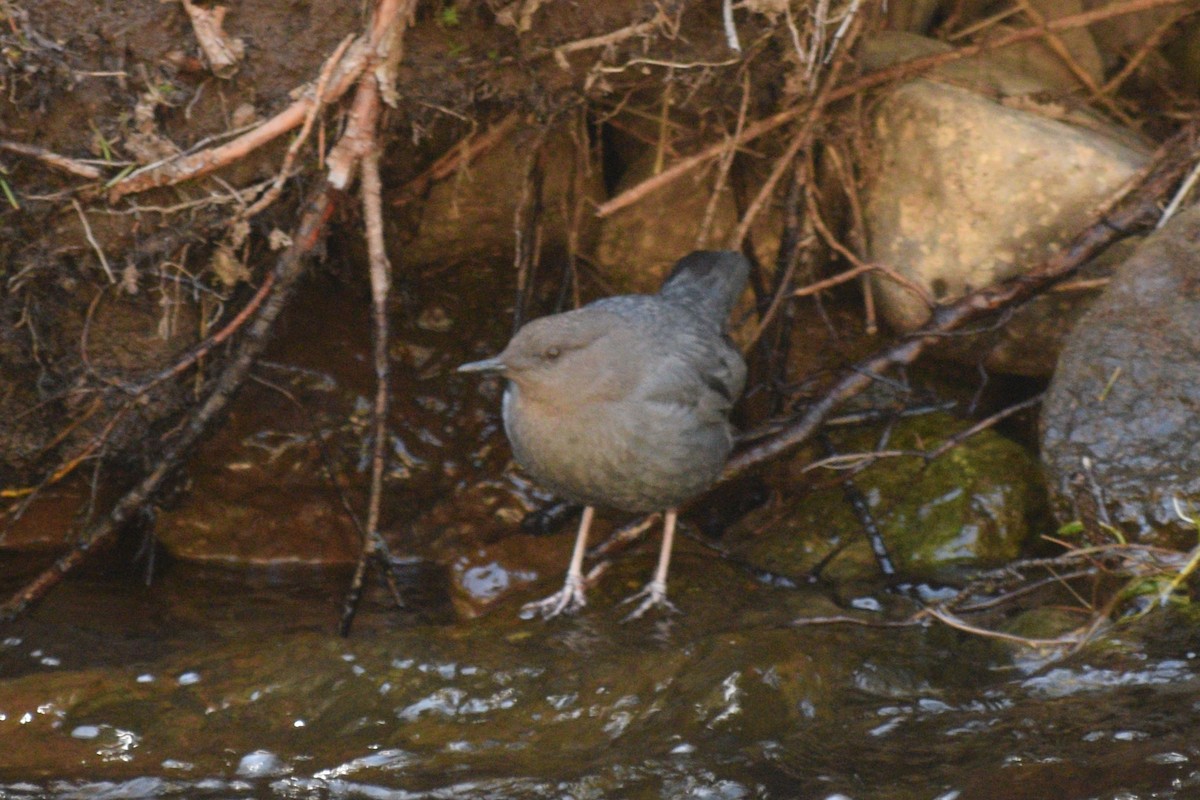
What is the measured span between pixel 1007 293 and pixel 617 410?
1.59m

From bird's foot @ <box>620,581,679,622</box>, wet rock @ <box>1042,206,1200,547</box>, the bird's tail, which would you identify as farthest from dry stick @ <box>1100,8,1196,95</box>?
bird's foot @ <box>620,581,679,622</box>

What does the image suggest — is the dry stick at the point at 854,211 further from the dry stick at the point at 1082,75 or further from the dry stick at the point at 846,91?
the dry stick at the point at 1082,75

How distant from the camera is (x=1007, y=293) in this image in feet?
15.6

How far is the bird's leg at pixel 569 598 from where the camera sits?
180 inches


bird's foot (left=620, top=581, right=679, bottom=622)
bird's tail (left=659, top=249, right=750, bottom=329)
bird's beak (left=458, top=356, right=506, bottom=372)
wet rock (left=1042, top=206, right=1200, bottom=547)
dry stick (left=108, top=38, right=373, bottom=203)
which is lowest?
bird's foot (left=620, top=581, right=679, bottom=622)

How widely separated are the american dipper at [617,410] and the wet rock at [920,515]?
2.07 ft

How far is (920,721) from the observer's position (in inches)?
139

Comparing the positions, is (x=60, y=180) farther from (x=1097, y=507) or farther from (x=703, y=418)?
(x=1097, y=507)

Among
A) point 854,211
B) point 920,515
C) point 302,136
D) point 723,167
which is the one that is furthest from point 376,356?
point 920,515

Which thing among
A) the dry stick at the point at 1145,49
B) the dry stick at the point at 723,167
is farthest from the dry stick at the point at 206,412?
the dry stick at the point at 1145,49

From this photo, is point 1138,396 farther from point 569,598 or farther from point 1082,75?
point 1082,75

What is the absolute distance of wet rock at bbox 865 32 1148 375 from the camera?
15.8 ft

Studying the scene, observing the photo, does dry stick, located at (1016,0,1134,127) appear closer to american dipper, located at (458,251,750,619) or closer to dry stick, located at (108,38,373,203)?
american dipper, located at (458,251,750,619)

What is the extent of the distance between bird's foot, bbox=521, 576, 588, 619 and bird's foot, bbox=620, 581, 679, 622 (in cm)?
17
